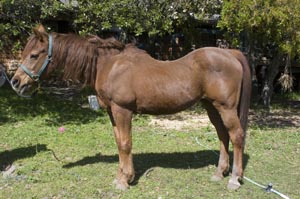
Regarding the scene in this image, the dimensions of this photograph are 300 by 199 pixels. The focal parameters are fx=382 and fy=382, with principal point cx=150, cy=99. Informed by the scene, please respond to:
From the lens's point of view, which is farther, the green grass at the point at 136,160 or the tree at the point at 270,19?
the tree at the point at 270,19

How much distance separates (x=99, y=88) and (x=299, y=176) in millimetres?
2705

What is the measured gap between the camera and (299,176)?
15.6 ft

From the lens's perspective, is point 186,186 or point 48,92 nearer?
point 186,186

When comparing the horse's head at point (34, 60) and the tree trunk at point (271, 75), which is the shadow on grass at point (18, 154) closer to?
the horse's head at point (34, 60)

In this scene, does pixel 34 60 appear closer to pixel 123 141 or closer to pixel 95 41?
pixel 95 41

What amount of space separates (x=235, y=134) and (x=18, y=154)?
127 inches

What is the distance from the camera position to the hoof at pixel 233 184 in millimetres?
4277

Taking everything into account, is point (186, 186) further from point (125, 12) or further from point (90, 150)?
point (125, 12)

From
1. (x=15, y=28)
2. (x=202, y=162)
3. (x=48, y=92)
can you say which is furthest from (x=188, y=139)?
(x=48, y=92)

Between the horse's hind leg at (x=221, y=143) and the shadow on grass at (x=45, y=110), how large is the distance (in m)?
4.04

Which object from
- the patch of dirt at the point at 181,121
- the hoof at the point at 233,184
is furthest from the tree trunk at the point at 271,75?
the hoof at the point at 233,184

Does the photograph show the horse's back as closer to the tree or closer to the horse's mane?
the horse's mane

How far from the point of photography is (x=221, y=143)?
4676mm

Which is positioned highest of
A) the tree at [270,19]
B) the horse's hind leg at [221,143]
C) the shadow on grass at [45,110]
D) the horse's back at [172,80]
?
the tree at [270,19]
